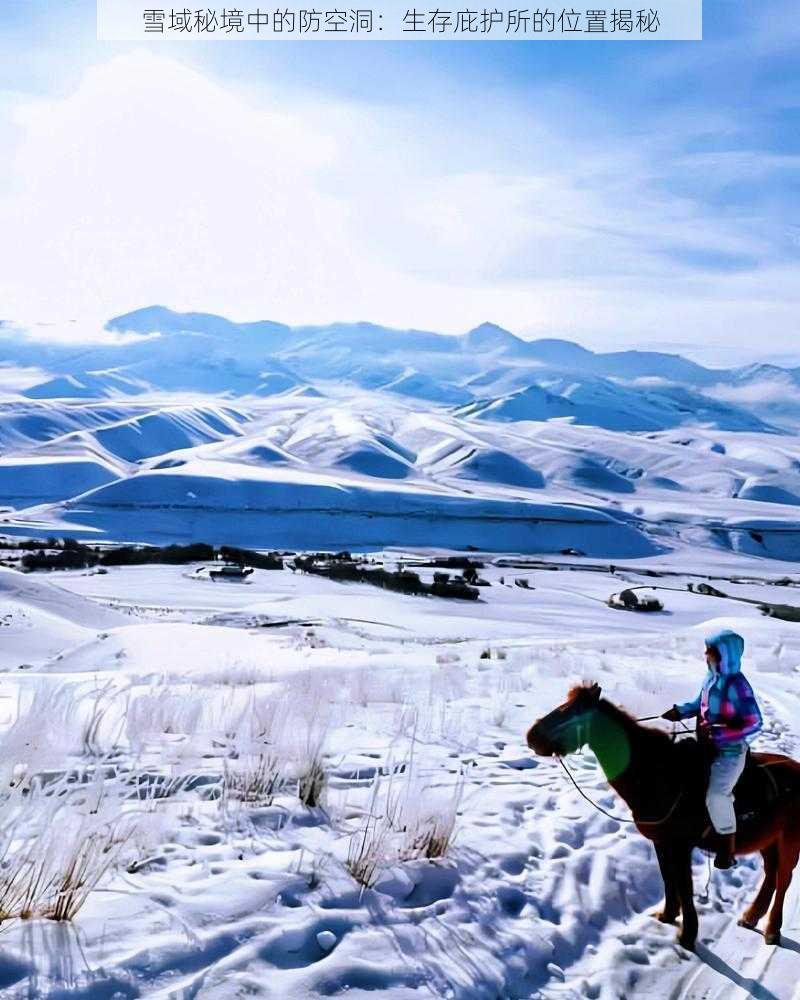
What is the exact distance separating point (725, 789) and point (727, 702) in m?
0.43

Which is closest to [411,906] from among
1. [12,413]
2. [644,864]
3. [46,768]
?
Result: [644,864]

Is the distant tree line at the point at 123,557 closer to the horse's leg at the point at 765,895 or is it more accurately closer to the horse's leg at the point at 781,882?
the horse's leg at the point at 765,895

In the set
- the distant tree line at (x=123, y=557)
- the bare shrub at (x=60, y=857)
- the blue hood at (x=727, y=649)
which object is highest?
the blue hood at (x=727, y=649)

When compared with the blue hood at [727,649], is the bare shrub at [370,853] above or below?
below

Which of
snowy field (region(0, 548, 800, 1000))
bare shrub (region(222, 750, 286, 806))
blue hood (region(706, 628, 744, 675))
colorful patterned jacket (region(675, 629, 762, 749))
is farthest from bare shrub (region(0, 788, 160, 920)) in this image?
blue hood (region(706, 628, 744, 675))

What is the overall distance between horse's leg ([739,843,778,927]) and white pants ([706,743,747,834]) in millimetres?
473

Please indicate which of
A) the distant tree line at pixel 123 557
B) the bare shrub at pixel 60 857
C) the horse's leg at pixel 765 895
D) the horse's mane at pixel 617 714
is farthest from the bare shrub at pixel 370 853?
the distant tree line at pixel 123 557

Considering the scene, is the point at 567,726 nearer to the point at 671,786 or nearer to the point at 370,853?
the point at 671,786

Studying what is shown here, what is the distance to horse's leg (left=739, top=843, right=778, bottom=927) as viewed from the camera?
444 cm

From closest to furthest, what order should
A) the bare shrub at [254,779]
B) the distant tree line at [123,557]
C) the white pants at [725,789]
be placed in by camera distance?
the white pants at [725,789] < the bare shrub at [254,779] < the distant tree line at [123,557]

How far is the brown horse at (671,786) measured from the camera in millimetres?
4230

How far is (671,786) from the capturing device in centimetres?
426

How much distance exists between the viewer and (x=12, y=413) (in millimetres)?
150250

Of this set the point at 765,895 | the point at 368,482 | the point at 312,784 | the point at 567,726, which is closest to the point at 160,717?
the point at 312,784
